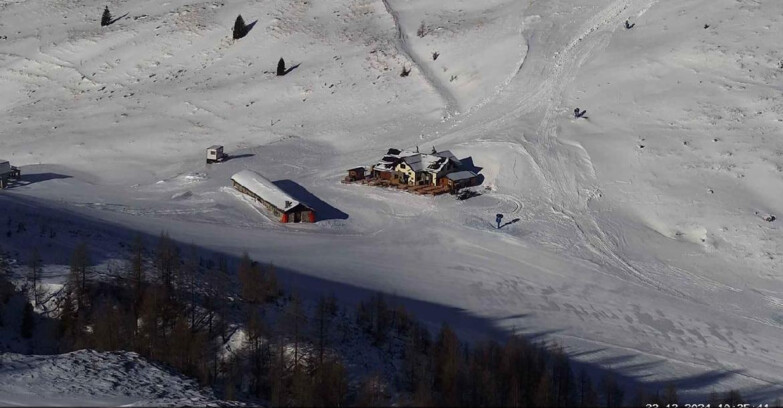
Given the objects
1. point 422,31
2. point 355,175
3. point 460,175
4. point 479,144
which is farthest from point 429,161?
point 422,31

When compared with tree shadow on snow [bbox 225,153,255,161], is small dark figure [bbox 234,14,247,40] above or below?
above

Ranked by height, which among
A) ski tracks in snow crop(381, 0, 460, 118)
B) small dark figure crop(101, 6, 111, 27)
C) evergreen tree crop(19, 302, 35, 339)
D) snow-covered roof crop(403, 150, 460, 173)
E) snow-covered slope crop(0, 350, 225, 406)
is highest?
small dark figure crop(101, 6, 111, 27)

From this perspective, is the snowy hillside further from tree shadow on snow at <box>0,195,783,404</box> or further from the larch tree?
the larch tree

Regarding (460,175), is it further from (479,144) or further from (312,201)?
(312,201)

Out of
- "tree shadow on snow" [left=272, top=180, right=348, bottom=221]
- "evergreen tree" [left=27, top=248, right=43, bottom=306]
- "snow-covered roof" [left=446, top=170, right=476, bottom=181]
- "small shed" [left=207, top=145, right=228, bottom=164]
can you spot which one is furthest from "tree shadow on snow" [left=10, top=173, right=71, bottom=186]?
"snow-covered roof" [left=446, top=170, right=476, bottom=181]

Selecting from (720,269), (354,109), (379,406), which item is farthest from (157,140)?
(379,406)

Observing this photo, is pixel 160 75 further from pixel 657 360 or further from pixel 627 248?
pixel 657 360

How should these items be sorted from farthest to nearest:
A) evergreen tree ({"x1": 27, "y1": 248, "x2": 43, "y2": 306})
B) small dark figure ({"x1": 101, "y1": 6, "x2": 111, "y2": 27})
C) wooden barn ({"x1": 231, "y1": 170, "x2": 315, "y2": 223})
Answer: small dark figure ({"x1": 101, "y1": 6, "x2": 111, "y2": 27}), wooden barn ({"x1": 231, "y1": 170, "x2": 315, "y2": 223}), evergreen tree ({"x1": 27, "y1": 248, "x2": 43, "y2": 306})
